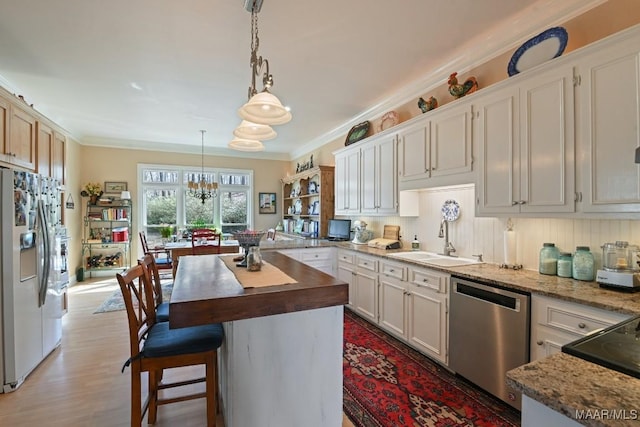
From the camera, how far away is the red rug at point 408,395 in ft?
6.38

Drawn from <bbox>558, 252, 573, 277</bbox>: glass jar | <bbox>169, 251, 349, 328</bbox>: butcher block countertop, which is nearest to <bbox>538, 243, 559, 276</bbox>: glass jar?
<bbox>558, 252, 573, 277</bbox>: glass jar

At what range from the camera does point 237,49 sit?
279 centimetres

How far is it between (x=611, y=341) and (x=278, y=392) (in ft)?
4.59

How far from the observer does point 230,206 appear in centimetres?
728

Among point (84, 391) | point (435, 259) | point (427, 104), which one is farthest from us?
point (427, 104)

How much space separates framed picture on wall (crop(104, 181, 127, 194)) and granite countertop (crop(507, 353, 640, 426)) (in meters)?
7.31

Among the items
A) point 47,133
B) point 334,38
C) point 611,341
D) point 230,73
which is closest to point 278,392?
point 611,341

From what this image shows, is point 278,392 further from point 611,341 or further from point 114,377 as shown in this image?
point 114,377

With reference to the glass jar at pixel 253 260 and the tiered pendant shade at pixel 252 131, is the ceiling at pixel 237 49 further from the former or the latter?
the glass jar at pixel 253 260

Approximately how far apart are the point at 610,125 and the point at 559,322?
1172mm

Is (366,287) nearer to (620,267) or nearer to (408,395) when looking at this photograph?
(408,395)

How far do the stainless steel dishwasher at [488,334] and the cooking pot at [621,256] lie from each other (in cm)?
53

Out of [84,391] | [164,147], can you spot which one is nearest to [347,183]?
[84,391]

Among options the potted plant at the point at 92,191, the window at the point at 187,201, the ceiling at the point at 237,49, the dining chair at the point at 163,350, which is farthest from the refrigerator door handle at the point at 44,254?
the window at the point at 187,201
